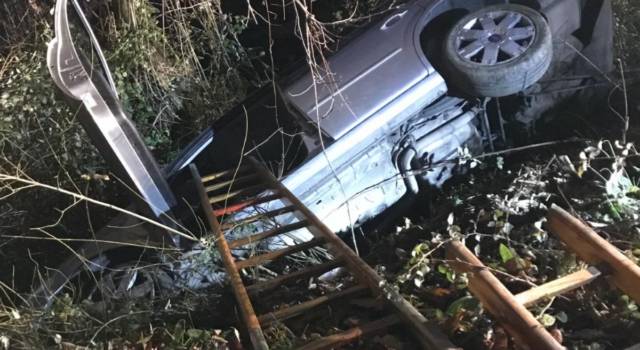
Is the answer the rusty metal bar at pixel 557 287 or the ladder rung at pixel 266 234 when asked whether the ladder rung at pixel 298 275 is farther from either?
the rusty metal bar at pixel 557 287

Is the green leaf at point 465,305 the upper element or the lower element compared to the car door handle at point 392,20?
lower

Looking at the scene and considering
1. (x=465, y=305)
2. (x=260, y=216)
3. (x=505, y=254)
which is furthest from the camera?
(x=260, y=216)

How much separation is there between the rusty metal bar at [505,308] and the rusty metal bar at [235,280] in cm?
75

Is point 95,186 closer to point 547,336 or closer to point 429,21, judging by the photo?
point 429,21

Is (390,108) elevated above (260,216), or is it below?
above

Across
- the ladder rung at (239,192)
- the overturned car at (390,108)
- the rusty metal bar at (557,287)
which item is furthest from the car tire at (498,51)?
the rusty metal bar at (557,287)

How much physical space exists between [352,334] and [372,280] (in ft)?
1.09

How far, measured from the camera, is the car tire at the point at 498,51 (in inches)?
135

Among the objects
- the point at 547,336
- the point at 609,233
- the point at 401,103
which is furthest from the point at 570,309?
the point at 401,103

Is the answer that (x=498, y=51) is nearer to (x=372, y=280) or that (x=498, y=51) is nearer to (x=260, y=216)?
(x=260, y=216)

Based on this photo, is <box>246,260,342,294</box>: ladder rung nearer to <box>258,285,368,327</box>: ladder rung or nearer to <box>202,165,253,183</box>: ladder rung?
<box>258,285,368,327</box>: ladder rung

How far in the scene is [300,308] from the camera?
240 cm

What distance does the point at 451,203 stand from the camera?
3.49 m

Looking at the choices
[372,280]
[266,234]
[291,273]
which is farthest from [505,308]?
[266,234]
